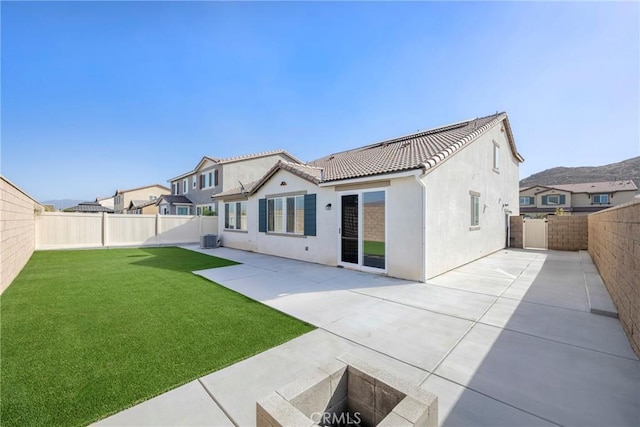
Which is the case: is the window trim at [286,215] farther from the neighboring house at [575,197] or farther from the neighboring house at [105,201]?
the neighboring house at [105,201]

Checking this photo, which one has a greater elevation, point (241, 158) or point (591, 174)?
point (591, 174)

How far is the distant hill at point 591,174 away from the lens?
2309 inches

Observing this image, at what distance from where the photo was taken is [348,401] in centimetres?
221

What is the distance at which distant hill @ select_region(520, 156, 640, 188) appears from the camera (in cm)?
5865

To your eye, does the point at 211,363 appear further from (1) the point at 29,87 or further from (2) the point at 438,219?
(1) the point at 29,87

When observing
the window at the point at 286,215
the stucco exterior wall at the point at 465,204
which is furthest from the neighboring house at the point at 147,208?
the stucco exterior wall at the point at 465,204

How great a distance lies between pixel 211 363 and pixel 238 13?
10.7 meters

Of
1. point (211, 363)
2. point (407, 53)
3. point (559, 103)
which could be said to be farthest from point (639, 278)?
point (559, 103)

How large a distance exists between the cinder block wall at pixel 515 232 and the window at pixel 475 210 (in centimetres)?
653

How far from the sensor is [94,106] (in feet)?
54.0

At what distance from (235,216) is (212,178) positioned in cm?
966

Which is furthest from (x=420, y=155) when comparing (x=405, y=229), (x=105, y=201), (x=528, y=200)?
(x=105, y=201)

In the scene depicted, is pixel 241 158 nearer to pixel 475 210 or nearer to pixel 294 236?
pixel 294 236

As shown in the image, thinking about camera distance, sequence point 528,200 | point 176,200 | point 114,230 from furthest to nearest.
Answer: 1. point 528,200
2. point 176,200
3. point 114,230
